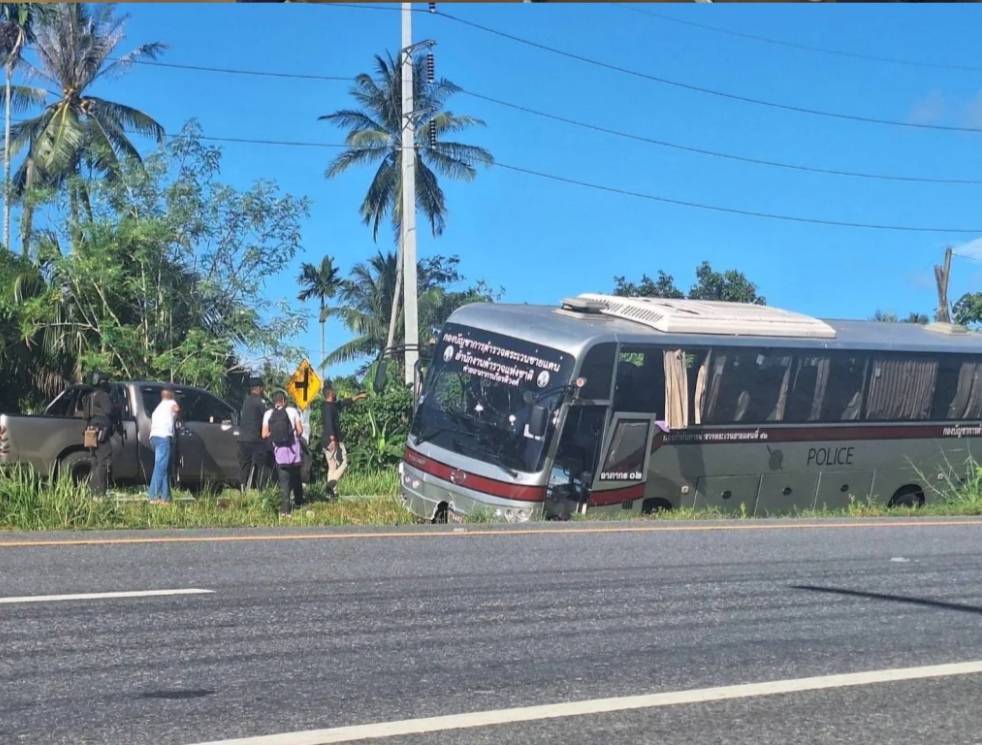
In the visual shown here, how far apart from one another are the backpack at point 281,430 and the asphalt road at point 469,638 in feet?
16.4

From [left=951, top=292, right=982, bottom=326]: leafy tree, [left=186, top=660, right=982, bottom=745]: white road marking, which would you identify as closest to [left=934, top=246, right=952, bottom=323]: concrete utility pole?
[left=951, top=292, right=982, bottom=326]: leafy tree

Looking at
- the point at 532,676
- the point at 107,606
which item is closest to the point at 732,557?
the point at 532,676

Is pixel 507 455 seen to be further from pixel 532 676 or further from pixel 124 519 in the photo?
pixel 532 676

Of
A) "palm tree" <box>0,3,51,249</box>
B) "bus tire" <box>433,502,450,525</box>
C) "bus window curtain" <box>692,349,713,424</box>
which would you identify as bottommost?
"bus tire" <box>433,502,450,525</box>

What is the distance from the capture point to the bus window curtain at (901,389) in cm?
1819

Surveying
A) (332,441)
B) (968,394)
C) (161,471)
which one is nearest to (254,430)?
(161,471)

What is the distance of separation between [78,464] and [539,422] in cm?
687

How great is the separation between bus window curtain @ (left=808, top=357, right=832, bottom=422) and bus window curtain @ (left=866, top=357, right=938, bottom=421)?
2.88ft

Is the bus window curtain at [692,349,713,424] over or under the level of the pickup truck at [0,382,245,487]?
over

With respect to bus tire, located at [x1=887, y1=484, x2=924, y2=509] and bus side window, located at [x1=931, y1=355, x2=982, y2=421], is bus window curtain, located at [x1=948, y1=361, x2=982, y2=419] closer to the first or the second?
bus side window, located at [x1=931, y1=355, x2=982, y2=421]

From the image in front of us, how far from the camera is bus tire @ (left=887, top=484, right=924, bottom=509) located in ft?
60.6

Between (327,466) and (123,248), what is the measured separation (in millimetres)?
7011

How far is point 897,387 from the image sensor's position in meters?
18.5

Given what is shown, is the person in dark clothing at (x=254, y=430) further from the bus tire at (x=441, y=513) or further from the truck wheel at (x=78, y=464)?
the bus tire at (x=441, y=513)
